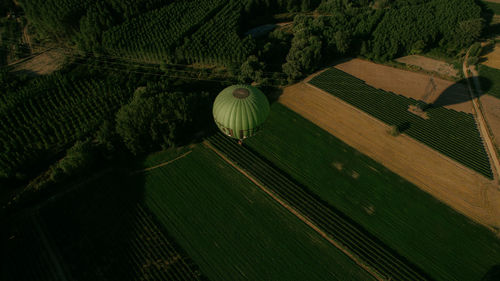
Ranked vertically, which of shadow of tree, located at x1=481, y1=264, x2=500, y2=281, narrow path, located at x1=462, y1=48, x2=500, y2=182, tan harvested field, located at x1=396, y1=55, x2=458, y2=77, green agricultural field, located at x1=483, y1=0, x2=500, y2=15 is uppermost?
green agricultural field, located at x1=483, y1=0, x2=500, y2=15

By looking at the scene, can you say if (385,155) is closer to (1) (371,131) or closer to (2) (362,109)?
(1) (371,131)

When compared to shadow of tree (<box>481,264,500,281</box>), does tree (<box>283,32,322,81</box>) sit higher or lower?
higher

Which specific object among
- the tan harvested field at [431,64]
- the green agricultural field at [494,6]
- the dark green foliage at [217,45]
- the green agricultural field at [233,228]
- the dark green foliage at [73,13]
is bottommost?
the green agricultural field at [233,228]

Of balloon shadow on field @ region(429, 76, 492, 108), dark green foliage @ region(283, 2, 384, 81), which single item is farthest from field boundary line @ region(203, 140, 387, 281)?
balloon shadow on field @ region(429, 76, 492, 108)

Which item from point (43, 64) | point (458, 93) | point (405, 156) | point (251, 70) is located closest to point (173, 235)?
point (251, 70)

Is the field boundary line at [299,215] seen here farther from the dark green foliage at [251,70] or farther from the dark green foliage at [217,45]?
the dark green foliage at [217,45]

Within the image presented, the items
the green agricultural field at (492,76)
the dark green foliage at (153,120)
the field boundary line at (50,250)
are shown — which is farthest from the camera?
the green agricultural field at (492,76)

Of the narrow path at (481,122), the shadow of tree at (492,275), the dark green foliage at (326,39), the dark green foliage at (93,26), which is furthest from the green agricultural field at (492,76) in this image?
the dark green foliage at (93,26)

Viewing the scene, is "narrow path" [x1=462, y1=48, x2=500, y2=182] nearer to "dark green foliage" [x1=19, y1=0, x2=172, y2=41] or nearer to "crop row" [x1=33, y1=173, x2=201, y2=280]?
"crop row" [x1=33, y1=173, x2=201, y2=280]
